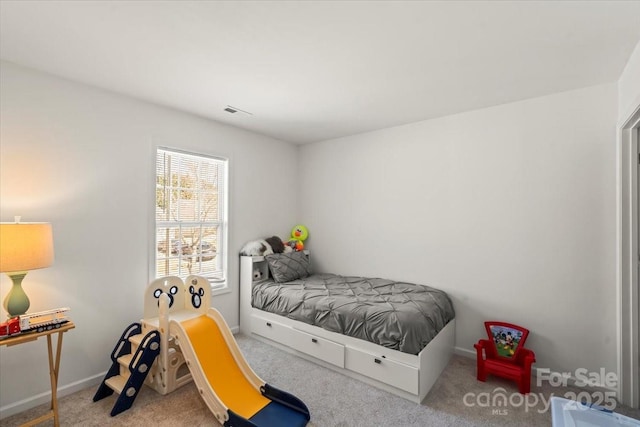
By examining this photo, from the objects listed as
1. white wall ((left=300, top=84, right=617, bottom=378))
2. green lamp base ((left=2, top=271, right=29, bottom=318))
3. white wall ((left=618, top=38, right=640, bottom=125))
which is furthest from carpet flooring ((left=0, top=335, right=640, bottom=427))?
white wall ((left=618, top=38, right=640, bottom=125))

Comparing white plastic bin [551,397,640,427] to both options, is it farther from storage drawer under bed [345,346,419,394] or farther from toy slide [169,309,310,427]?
toy slide [169,309,310,427]

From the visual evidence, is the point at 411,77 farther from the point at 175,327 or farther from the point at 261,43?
the point at 175,327

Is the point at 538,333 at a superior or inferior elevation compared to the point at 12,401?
superior

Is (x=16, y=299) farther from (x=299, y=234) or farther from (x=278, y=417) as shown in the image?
A: (x=299, y=234)

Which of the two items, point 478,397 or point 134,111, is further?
point 134,111

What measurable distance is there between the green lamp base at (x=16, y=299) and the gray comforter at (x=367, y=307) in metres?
1.92

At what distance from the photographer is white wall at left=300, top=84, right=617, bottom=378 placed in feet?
7.97

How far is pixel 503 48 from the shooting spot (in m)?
1.93

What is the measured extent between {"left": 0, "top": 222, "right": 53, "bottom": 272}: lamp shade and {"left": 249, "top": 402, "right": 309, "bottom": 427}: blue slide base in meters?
1.68

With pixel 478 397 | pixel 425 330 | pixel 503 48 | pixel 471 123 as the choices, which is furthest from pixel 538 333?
pixel 503 48

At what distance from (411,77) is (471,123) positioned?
42.7 inches

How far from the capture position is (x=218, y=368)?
223 cm

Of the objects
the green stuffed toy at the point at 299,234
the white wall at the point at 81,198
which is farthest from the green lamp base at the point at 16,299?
the green stuffed toy at the point at 299,234

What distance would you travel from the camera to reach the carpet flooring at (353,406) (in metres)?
2.02
